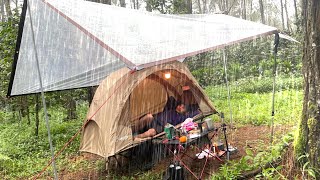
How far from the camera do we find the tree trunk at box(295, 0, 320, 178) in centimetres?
274

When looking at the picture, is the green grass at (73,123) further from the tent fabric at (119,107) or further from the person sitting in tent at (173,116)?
the person sitting in tent at (173,116)

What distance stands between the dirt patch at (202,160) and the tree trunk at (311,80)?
4.72 feet

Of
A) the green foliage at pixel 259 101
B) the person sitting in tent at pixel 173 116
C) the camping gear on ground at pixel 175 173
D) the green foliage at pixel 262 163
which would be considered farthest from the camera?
the green foliage at pixel 259 101

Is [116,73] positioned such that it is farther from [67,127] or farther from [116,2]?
[116,2]

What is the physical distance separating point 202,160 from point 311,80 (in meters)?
2.45

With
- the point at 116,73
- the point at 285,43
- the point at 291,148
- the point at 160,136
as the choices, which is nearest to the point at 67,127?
the point at 116,73

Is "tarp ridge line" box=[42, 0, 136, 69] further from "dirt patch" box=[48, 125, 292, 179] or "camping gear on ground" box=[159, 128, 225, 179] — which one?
"dirt patch" box=[48, 125, 292, 179]

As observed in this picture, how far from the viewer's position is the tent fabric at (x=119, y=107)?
4.39 metres

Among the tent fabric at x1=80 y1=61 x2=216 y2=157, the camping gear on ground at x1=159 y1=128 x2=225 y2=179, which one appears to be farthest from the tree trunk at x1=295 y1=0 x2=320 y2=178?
the tent fabric at x1=80 y1=61 x2=216 y2=157

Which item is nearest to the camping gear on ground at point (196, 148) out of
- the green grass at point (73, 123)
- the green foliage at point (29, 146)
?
the green grass at point (73, 123)

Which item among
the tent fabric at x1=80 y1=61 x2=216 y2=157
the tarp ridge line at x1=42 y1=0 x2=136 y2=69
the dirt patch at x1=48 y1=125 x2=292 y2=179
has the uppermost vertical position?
the tarp ridge line at x1=42 y1=0 x2=136 y2=69

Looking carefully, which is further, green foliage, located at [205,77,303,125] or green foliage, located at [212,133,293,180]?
green foliage, located at [205,77,303,125]

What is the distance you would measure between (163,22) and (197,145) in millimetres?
2101

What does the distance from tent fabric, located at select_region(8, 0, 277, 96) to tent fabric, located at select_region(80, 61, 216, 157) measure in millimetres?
409
